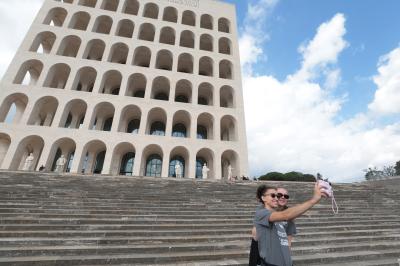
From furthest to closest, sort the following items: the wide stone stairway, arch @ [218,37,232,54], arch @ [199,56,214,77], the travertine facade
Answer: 1. arch @ [218,37,232,54]
2. arch @ [199,56,214,77]
3. the travertine facade
4. the wide stone stairway

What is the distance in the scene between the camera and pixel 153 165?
2344 cm

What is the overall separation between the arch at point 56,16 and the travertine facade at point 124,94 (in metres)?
0.11

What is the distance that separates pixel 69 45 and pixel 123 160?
13240 mm

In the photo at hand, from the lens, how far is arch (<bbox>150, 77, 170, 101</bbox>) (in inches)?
945

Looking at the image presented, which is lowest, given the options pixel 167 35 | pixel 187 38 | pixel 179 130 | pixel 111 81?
pixel 179 130

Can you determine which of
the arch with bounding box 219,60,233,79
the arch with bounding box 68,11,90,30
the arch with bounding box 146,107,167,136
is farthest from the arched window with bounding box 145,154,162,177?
the arch with bounding box 68,11,90,30

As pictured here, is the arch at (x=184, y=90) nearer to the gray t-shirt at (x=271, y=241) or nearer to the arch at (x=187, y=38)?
the arch at (x=187, y=38)

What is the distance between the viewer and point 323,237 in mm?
6797

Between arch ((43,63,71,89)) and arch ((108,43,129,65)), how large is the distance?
14.1ft

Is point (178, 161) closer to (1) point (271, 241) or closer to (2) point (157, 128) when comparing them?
(2) point (157, 128)

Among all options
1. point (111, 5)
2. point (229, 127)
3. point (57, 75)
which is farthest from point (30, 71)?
point (229, 127)

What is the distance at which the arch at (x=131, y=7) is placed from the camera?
2754 cm

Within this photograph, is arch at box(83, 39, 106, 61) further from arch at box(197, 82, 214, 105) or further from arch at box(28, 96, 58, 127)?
arch at box(197, 82, 214, 105)

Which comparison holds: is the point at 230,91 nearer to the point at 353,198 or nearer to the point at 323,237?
the point at 353,198
